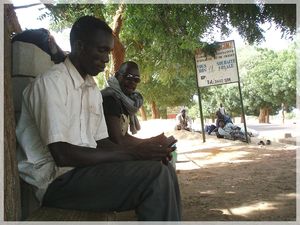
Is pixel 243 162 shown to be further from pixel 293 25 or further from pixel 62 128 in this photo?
pixel 62 128

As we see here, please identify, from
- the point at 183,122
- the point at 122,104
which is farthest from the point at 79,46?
the point at 183,122

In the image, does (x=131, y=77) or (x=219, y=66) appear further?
(x=219, y=66)

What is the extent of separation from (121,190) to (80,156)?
0.94 feet

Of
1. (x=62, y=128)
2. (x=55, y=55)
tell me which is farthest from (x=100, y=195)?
(x=55, y=55)

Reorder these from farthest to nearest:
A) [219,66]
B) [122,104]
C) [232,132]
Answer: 1. [232,132]
2. [219,66]
3. [122,104]

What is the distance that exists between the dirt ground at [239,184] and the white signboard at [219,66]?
2.02m

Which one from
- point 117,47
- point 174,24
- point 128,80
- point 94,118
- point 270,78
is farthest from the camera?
point 270,78

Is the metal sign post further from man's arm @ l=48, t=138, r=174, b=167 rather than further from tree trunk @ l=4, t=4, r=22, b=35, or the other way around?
man's arm @ l=48, t=138, r=174, b=167

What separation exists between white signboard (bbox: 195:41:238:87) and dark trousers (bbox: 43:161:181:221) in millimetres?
7853

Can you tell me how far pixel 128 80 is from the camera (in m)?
3.91

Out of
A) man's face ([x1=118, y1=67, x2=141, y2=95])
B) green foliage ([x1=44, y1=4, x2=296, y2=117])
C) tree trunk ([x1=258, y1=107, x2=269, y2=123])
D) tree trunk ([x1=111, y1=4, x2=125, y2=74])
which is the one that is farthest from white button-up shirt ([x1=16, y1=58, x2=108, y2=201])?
tree trunk ([x1=258, y1=107, x2=269, y2=123])

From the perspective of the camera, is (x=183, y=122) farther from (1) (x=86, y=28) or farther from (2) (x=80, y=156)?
(2) (x=80, y=156)

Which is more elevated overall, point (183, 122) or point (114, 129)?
point (114, 129)

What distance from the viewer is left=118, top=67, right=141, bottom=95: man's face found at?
390 centimetres
